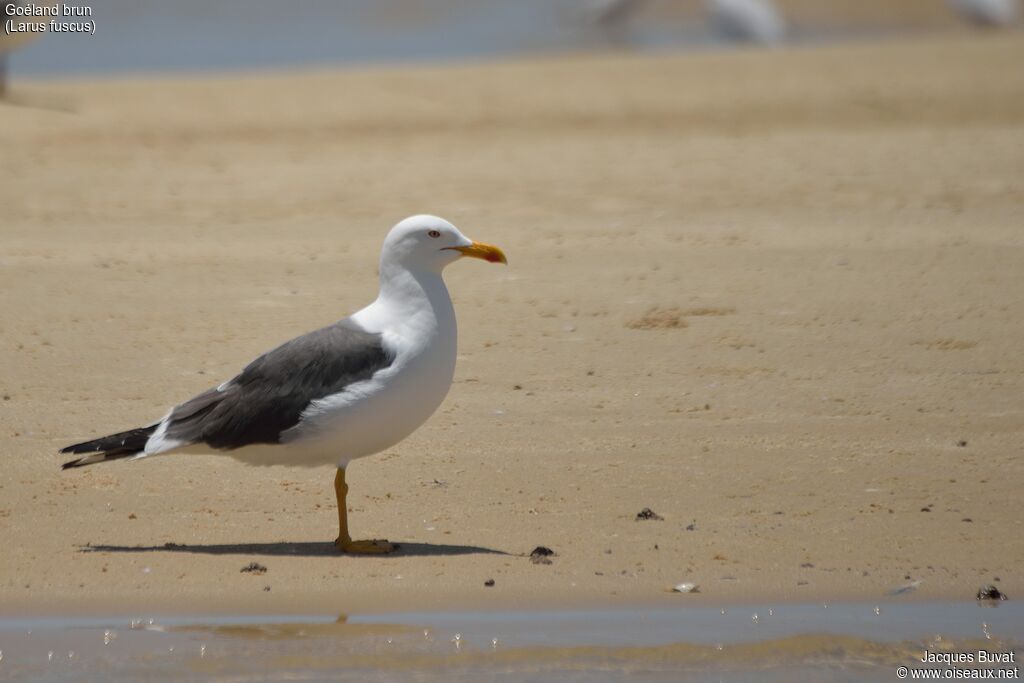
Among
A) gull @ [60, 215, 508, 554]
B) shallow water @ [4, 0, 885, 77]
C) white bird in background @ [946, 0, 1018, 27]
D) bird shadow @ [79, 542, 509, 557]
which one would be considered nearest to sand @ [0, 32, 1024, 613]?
bird shadow @ [79, 542, 509, 557]

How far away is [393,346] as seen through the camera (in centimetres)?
577

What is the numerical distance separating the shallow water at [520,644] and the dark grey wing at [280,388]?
2.63 feet

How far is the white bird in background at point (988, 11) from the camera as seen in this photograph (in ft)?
75.4

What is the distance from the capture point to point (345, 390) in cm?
571

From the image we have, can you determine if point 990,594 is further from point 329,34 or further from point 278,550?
point 329,34

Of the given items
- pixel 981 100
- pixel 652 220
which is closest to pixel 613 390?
pixel 652 220

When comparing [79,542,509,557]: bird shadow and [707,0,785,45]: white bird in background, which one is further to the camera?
[707,0,785,45]: white bird in background

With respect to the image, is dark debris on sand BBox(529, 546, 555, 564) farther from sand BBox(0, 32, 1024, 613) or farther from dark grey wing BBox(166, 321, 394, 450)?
dark grey wing BBox(166, 321, 394, 450)

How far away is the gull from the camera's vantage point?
18.8 feet

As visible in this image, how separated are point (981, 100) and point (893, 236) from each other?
5491 mm

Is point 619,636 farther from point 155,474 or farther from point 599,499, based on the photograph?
point 155,474

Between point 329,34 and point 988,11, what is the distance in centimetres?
963

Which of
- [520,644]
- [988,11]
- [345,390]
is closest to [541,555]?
[520,644]

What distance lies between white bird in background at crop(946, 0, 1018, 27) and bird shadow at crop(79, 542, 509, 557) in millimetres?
18943
